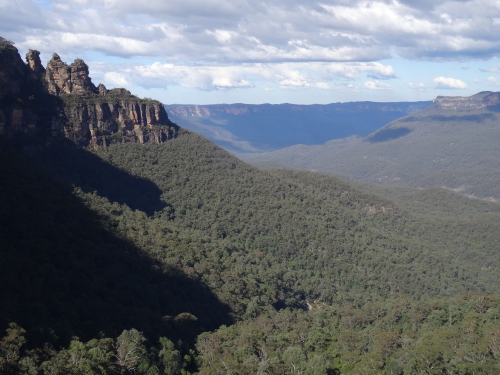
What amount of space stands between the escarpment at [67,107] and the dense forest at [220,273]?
275 cm

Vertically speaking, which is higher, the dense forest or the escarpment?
the escarpment

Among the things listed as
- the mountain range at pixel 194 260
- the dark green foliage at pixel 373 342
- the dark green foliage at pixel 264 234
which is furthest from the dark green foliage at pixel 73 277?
the dark green foliage at pixel 373 342

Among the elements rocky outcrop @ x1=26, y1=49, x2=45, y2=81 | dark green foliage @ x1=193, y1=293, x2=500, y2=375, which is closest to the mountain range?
dark green foliage @ x1=193, y1=293, x2=500, y2=375

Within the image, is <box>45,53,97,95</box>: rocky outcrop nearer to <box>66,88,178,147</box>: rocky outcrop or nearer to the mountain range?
the mountain range

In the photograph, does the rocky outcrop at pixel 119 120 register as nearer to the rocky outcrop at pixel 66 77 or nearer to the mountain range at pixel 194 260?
the mountain range at pixel 194 260

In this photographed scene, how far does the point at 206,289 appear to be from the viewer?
165 feet

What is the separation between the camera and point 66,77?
254 ft

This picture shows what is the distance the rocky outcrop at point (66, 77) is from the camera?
76.9 meters

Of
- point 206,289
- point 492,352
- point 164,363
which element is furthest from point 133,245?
point 492,352

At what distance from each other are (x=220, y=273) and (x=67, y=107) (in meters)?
39.2

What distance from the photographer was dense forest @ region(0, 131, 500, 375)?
3084cm

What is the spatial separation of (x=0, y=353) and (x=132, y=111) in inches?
2473

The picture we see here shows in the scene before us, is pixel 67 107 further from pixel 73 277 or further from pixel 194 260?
pixel 73 277

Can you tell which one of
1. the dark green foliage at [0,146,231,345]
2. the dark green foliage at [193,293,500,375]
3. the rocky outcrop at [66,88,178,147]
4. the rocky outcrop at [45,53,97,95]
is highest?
the rocky outcrop at [45,53,97,95]
